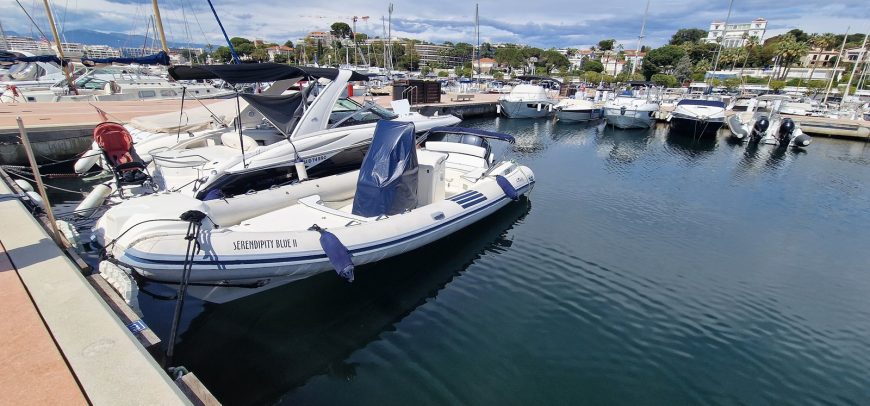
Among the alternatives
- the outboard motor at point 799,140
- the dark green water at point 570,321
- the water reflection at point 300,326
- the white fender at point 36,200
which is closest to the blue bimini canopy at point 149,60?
the white fender at point 36,200

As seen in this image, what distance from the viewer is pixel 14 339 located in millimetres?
3104

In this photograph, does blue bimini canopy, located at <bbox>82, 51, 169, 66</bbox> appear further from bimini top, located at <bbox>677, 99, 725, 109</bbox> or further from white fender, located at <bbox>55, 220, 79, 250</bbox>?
bimini top, located at <bbox>677, 99, 725, 109</bbox>

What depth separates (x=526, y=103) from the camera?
1257 inches

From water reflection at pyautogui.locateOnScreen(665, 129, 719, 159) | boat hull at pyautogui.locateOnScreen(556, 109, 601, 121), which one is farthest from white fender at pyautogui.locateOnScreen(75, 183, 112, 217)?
boat hull at pyautogui.locateOnScreen(556, 109, 601, 121)

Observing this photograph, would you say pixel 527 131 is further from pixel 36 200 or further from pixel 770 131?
pixel 36 200

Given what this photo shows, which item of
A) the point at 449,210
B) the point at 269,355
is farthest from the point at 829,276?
the point at 269,355

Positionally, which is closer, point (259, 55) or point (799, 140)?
point (799, 140)

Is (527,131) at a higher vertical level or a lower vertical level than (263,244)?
lower

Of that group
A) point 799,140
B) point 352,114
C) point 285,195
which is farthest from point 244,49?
point 285,195

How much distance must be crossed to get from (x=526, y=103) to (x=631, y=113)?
7.83m

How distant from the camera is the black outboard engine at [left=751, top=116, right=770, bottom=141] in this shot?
24.4m

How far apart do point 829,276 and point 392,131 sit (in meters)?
8.96

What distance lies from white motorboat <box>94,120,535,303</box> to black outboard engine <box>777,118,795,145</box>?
23.1 m

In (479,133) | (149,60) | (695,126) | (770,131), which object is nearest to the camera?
(479,133)
